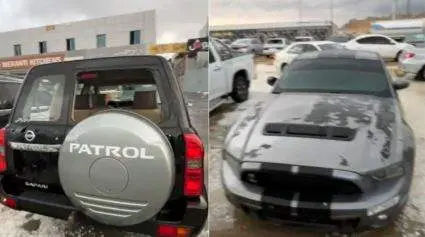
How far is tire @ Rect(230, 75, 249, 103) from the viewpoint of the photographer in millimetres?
1434

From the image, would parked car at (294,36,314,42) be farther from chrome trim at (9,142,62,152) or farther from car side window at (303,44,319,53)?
chrome trim at (9,142,62,152)

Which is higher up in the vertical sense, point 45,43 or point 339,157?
point 45,43

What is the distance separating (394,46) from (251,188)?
64cm

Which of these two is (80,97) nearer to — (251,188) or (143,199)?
(143,199)

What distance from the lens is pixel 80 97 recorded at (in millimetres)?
1563

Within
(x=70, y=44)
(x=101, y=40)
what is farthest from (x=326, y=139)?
(x=70, y=44)

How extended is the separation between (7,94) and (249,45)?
1337mm

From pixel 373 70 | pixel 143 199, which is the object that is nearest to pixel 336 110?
pixel 373 70

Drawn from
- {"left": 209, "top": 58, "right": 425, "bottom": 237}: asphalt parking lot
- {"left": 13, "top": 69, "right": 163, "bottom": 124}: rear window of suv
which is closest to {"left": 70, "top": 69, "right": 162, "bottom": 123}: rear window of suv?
{"left": 13, "top": 69, "right": 163, "bottom": 124}: rear window of suv

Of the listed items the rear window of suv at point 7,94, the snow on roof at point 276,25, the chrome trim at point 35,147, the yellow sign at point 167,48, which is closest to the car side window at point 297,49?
the snow on roof at point 276,25

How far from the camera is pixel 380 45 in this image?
1448 mm

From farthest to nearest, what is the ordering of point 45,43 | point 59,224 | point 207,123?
point 59,224
point 45,43
point 207,123

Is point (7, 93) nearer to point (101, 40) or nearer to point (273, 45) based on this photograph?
point (101, 40)

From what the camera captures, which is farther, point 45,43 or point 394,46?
point 45,43
